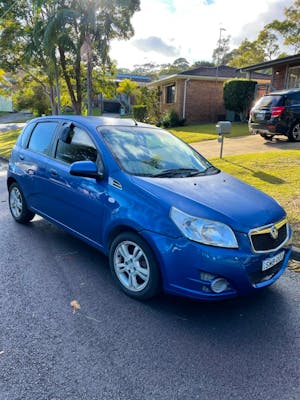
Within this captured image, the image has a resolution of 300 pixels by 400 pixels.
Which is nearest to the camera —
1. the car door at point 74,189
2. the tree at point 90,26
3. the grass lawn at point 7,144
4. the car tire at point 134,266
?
the car tire at point 134,266

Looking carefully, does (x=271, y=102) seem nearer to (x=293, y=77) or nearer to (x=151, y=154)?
(x=151, y=154)

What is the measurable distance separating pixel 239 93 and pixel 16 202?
17.4 meters

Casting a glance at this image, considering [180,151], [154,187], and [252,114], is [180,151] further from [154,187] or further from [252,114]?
[252,114]

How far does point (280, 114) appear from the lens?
456 inches

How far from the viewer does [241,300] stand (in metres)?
3.37

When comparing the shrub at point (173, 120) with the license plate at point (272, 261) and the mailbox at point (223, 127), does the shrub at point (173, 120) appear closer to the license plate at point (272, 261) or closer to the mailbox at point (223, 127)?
the mailbox at point (223, 127)

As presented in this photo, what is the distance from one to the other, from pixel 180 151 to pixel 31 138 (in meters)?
2.43

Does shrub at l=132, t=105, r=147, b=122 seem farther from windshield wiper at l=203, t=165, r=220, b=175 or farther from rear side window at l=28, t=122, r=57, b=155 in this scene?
windshield wiper at l=203, t=165, r=220, b=175

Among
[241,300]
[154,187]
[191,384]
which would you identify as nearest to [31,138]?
[154,187]

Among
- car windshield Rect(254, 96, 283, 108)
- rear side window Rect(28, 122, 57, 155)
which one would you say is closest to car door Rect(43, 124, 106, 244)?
rear side window Rect(28, 122, 57, 155)

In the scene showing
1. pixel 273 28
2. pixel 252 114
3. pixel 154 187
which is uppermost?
pixel 273 28

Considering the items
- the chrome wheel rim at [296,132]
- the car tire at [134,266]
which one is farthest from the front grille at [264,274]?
the chrome wheel rim at [296,132]

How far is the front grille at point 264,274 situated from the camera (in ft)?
9.48

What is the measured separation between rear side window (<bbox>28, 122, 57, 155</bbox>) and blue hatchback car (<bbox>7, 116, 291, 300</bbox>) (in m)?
0.04
